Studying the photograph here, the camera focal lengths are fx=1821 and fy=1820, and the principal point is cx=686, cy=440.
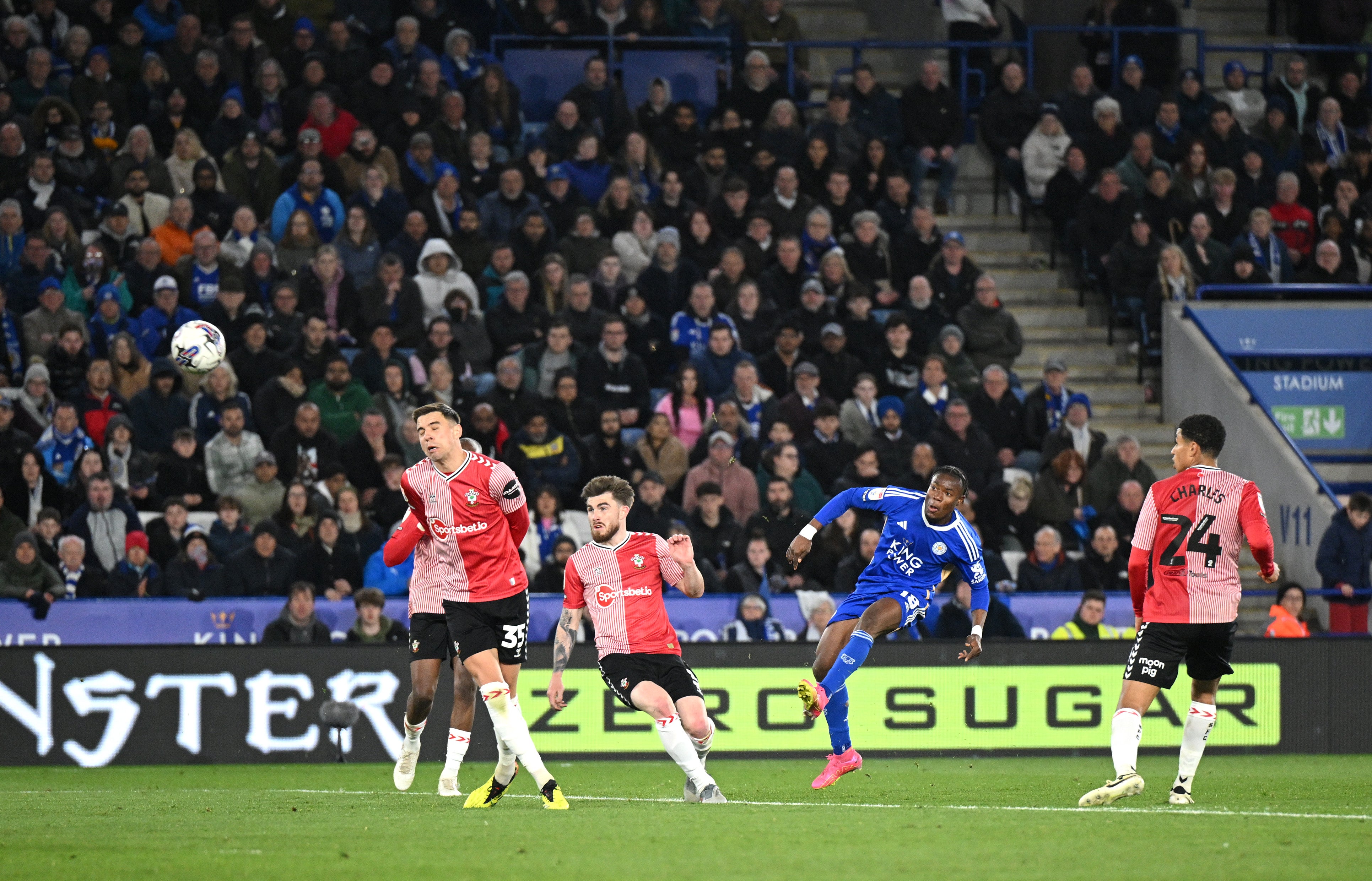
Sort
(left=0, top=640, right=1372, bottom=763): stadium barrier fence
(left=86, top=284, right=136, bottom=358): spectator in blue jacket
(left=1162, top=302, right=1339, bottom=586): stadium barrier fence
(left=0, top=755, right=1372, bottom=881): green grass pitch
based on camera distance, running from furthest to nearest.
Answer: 1. (left=1162, top=302, right=1339, bottom=586): stadium barrier fence
2. (left=86, top=284, right=136, bottom=358): spectator in blue jacket
3. (left=0, top=640, right=1372, bottom=763): stadium barrier fence
4. (left=0, top=755, right=1372, bottom=881): green grass pitch

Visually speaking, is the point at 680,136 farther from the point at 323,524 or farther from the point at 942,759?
the point at 942,759

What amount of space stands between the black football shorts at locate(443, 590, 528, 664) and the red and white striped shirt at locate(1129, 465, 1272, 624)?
11.0ft

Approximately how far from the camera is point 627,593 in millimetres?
10430

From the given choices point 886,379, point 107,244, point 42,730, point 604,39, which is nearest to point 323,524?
point 42,730

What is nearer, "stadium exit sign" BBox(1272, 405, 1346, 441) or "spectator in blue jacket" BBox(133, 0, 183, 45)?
"stadium exit sign" BBox(1272, 405, 1346, 441)

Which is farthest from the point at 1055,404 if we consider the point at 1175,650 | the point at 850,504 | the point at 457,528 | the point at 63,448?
the point at 457,528

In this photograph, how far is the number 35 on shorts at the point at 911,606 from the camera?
11.8 metres

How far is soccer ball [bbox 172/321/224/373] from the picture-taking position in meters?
13.7

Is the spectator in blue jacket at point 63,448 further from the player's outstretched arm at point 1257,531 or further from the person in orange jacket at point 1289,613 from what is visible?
the player's outstretched arm at point 1257,531

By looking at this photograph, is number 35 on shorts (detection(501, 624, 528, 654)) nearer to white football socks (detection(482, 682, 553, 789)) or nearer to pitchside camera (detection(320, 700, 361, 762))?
white football socks (detection(482, 682, 553, 789))

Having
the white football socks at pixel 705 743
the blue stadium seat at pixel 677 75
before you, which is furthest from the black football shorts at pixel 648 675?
the blue stadium seat at pixel 677 75

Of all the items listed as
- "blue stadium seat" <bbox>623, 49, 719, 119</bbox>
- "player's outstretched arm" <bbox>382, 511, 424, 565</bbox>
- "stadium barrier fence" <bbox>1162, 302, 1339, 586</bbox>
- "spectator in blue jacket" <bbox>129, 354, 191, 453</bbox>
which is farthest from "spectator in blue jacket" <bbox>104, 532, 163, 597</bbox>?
"stadium barrier fence" <bbox>1162, 302, 1339, 586</bbox>

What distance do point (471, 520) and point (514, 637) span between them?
729 mm

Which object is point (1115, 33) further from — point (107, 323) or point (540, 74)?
point (107, 323)
